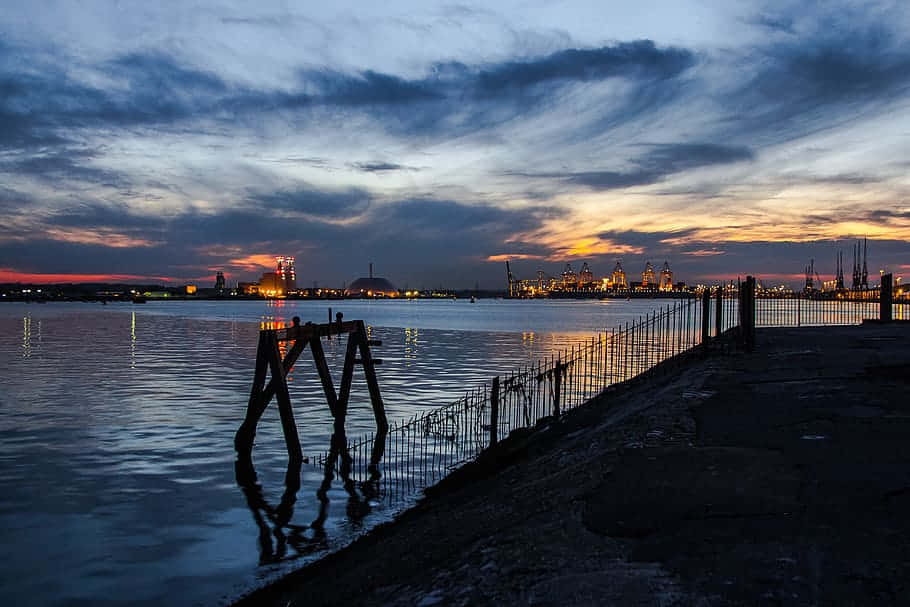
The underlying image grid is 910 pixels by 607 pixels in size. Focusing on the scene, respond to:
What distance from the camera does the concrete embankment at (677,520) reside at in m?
5.53

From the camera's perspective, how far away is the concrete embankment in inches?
218

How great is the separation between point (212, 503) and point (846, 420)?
11536 mm

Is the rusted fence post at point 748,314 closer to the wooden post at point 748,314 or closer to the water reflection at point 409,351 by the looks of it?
the wooden post at point 748,314

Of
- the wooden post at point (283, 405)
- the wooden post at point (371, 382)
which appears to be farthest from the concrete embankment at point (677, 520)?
the wooden post at point (371, 382)

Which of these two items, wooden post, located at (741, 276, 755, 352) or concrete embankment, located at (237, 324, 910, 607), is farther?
wooden post, located at (741, 276, 755, 352)

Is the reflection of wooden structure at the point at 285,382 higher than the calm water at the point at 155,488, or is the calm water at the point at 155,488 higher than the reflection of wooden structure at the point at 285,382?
the reflection of wooden structure at the point at 285,382

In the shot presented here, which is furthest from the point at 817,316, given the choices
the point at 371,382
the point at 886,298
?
the point at 371,382

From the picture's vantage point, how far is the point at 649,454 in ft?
32.2

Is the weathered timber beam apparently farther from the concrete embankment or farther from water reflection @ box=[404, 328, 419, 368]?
water reflection @ box=[404, 328, 419, 368]

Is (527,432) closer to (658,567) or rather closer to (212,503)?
(212,503)

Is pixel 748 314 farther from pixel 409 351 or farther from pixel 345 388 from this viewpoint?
pixel 409 351

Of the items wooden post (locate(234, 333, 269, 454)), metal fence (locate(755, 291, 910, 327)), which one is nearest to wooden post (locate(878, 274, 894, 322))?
metal fence (locate(755, 291, 910, 327))

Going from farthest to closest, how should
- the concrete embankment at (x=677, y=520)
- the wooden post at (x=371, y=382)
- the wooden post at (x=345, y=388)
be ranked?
the wooden post at (x=371, y=382)
the wooden post at (x=345, y=388)
the concrete embankment at (x=677, y=520)

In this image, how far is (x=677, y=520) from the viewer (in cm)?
695
